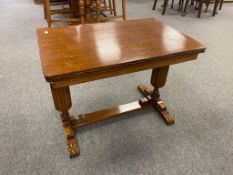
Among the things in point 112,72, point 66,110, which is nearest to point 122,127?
point 66,110

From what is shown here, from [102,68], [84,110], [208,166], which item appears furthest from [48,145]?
[208,166]

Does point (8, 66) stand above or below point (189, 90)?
above

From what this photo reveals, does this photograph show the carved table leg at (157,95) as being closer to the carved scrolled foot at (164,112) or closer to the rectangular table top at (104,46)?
the carved scrolled foot at (164,112)

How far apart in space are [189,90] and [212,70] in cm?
56

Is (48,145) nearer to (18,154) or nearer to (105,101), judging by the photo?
(18,154)

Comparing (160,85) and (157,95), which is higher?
(160,85)

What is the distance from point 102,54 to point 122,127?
685 millimetres

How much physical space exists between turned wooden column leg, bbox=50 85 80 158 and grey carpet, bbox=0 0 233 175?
0.06 meters

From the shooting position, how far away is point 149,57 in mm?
996

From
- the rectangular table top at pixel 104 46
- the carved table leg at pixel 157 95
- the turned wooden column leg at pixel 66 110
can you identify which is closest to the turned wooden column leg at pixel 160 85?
the carved table leg at pixel 157 95

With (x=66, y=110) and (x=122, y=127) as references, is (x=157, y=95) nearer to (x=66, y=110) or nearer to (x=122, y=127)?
(x=122, y=127)

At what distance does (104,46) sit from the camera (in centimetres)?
108

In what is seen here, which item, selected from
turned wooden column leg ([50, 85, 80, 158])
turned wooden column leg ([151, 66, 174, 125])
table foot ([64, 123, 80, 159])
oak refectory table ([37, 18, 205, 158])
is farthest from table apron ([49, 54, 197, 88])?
table foot ([64, 123, 80, 159])

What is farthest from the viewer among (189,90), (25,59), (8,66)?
(25,59)
